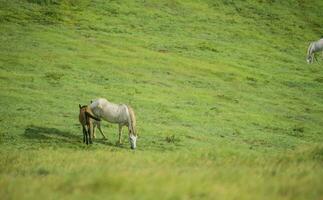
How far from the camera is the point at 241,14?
7194 cm

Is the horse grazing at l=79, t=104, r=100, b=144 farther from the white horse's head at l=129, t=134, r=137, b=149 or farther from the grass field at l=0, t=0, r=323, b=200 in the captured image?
the white horse's head at l=129, t=134, r=137, b=149

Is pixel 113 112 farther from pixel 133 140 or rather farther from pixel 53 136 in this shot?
pixel 53 136

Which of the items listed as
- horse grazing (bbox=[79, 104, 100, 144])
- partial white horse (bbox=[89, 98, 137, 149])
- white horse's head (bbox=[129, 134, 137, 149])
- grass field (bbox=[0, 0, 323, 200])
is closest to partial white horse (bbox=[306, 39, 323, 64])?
grass field (bbox=[0, 0, 323, 200])

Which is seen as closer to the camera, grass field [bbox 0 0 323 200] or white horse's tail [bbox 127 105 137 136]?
grass field [bbox 0 0 323 200]

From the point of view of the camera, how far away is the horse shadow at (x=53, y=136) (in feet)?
71.5

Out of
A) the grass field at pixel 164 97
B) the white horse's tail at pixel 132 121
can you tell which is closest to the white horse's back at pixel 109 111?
the white horse's tail at pixel 132 121

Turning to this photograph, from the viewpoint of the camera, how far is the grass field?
424 inches

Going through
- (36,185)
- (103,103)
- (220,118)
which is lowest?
(220,118)

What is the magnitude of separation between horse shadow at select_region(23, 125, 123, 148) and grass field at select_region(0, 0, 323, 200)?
97 mm

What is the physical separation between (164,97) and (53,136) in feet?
40.9

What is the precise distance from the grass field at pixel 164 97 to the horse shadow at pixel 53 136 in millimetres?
97

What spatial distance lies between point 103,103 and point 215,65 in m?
24.9

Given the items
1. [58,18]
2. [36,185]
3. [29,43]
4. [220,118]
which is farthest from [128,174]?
[58,18]

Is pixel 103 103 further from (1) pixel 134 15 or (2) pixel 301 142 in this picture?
(1) pixel 134 15
